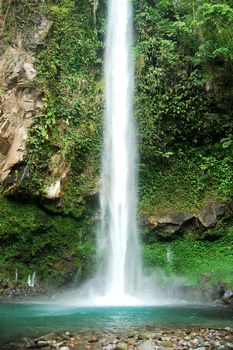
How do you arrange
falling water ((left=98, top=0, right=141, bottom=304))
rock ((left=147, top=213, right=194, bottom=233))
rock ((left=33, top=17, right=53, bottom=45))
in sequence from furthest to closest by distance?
rock ((left=33, top=17, right=53, bottom=45))
rock ((left=147, top=213, right=194, bottom=233))
falling water ((left=98, top=0, right=141, bottom=304))

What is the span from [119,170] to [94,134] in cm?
156

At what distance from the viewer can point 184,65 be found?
15.9m

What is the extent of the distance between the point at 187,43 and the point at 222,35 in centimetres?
186

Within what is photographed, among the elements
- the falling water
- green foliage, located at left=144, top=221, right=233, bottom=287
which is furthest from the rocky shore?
green foliage, located at left=144, top=221, right=233, bottom=287

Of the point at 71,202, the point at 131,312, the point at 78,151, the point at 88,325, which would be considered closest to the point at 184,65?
the point at 78,151

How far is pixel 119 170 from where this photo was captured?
1508cm

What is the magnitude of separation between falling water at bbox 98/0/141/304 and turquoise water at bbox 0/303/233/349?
2138mm

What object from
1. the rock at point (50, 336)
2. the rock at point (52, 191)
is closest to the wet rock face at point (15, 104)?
the rock at point (52, 191)

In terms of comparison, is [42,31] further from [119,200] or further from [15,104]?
[119,200]

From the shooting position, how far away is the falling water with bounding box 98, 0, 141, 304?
44.8 feet

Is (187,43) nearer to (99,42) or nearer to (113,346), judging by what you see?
(99,42)

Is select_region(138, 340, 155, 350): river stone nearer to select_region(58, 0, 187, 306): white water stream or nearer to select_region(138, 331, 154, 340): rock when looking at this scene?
select_region(138, 331, 154, 340): rock

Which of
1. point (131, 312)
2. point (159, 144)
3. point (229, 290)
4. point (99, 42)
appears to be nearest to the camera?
point (131, 312)

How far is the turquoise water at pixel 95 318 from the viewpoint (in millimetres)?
7852
